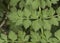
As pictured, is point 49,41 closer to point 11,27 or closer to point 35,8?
point 35,8

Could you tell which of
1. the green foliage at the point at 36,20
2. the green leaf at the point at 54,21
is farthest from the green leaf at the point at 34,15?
the green leaf at the point at 54,21

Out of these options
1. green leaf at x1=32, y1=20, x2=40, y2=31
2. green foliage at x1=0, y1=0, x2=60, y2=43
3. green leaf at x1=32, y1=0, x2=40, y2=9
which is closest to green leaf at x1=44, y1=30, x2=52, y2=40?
green foliage at x1=0, y1=0, x2=60, y2=43

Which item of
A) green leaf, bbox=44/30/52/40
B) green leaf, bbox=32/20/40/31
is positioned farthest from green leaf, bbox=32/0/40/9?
green leaf, bbox=44/30/52/40

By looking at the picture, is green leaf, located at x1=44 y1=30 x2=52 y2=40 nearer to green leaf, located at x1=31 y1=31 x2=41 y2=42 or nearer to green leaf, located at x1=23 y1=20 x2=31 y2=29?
green leaf, located at x1=31 y1=31 x2=41 y2=42

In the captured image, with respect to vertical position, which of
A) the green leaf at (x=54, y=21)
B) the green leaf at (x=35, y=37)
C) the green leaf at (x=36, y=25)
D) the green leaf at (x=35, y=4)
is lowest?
the green leaf at (x=35, y=37)

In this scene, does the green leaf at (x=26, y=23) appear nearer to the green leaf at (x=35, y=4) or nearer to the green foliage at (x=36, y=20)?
the green foliage at (x=36, y=20)

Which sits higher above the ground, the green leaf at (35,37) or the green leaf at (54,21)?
the green leaf at (54,21)

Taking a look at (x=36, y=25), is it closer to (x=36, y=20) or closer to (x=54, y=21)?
(x=36, y=20)

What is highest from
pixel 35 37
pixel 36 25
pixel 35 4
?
pixel 35 4

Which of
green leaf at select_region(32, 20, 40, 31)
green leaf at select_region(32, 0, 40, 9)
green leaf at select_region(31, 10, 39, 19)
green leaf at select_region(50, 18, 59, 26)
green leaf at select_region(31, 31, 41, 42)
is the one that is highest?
green leaf at select_region(32, 0, 40, 9)

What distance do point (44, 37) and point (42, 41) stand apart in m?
0.04

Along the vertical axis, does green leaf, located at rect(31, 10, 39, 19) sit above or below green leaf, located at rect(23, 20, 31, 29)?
above

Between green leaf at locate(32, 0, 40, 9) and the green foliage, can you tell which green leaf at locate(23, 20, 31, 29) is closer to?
the green foliage

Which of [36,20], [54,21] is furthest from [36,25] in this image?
[54,21]
